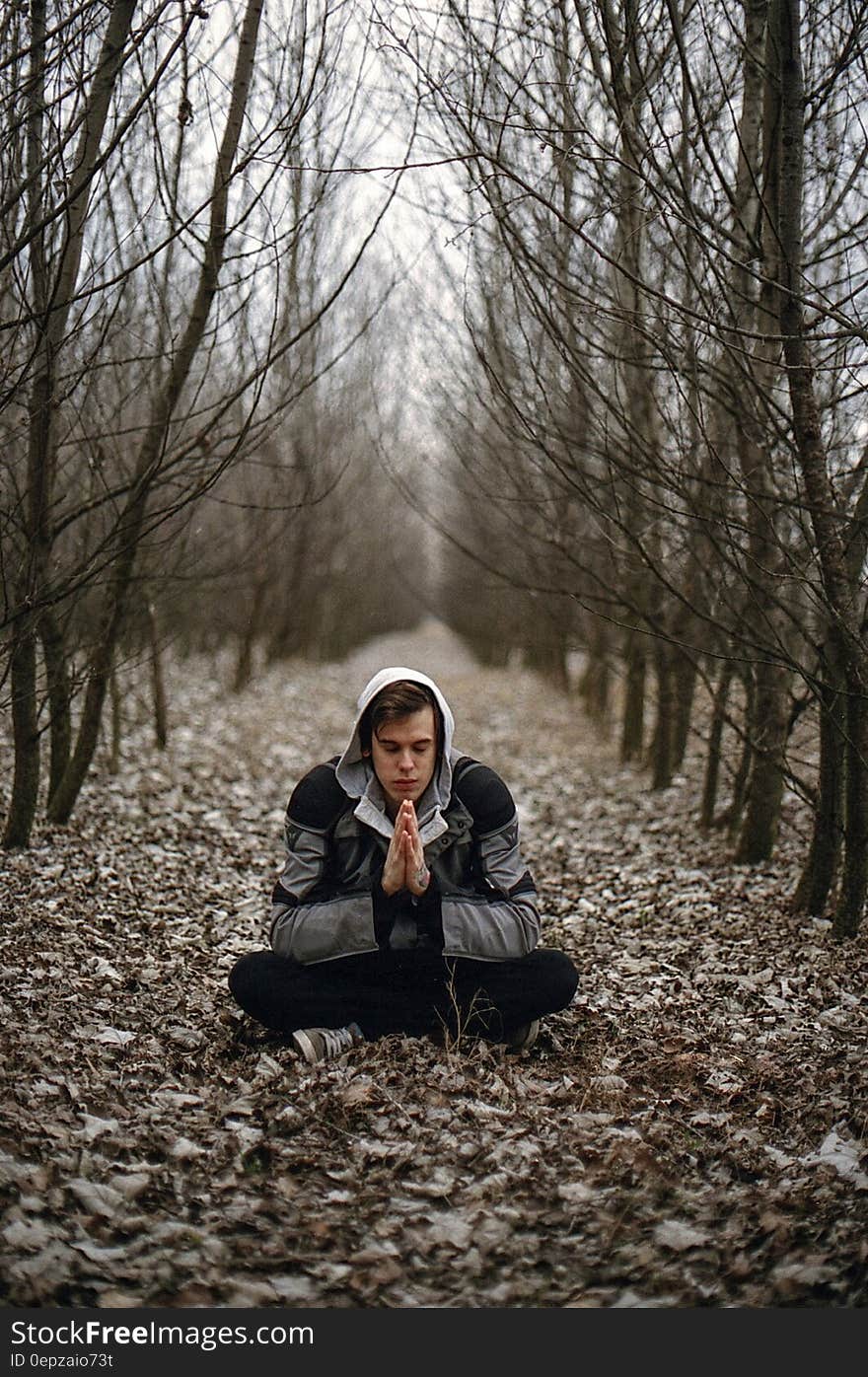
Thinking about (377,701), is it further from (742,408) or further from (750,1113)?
(742,408)

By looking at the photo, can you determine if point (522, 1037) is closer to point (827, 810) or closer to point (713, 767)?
point (827, 810)

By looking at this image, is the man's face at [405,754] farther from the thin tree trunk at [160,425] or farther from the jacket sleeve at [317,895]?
the thin tree trunk at [160,425]

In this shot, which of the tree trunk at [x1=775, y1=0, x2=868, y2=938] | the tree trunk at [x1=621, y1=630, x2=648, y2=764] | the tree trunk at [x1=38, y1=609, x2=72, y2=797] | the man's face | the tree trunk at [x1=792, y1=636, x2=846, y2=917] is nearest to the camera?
the man's face

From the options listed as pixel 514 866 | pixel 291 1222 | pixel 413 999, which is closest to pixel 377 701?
pixel 514 866

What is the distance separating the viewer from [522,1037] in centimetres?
376

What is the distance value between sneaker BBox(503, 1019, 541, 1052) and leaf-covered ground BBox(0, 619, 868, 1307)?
2.6 inches

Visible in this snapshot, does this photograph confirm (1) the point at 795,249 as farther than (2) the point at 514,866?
Yes

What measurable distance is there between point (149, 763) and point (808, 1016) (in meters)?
6.68

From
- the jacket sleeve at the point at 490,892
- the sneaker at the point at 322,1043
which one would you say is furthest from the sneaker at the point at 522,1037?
the sneaker at the point at 322,1043

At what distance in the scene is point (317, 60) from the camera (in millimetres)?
4629

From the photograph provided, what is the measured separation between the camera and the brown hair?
141 inches

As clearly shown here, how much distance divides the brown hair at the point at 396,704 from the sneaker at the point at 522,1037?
44.7 inches

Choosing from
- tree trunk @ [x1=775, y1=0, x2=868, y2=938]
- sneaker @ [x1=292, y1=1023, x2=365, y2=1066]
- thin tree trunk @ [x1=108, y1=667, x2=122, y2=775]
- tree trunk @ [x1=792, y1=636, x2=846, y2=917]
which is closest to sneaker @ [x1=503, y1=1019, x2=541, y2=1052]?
sneaker @ [x1=292, y1=1023, x2=365, y2=1066]

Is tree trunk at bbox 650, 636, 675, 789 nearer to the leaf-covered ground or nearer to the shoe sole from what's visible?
the leaf-covered ground
